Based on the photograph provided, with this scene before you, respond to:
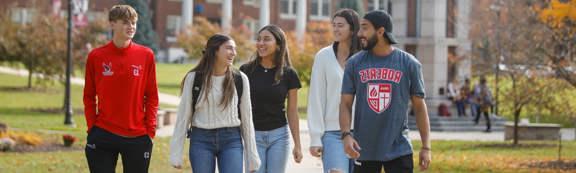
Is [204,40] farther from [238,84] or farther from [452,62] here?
[238,84]

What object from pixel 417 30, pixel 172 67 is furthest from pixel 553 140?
pixel 172 67

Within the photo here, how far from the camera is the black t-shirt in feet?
34.3

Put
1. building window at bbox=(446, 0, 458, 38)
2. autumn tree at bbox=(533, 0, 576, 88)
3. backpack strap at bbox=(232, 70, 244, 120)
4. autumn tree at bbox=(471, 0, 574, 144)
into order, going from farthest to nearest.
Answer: building window at bbox=(446, 0, 458, 38) → autumn tree at bbox=(471, 0, 574, 144) → autumn tree at bbox=(533, 0, 576, 88) → backpack strap at bbox=(232, 70, 244, 120)

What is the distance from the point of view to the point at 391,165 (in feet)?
28.0

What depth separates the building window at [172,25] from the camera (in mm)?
93838

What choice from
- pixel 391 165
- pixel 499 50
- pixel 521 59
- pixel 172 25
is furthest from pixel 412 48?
pixel 172 25

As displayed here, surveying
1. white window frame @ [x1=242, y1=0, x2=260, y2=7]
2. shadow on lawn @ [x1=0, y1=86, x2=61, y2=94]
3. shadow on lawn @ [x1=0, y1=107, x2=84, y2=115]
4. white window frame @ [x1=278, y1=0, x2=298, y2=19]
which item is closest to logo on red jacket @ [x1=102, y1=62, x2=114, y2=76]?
shadow on lawn @ [x1=0, y1=107, x2=84, y2=115]

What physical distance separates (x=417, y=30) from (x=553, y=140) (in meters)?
5.93

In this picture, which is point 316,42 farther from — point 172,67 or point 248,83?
point 248,83

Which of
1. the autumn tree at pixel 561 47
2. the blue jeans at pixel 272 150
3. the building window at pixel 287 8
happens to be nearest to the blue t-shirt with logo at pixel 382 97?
the blue jeans at pixel 272 150

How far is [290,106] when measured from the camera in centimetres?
1060

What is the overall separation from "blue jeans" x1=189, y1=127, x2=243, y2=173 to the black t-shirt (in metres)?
0.85

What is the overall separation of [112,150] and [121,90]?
Result: 0.45 meters

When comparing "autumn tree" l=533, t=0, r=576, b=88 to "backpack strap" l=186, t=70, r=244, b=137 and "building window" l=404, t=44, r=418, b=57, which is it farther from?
"backpack strap" l=186, t=70, r=244, b=137
